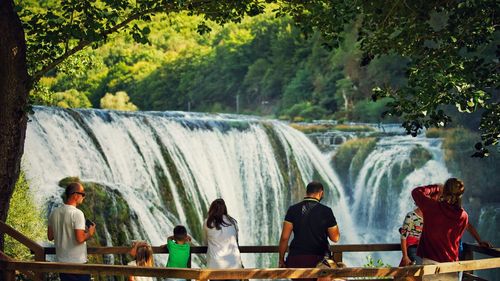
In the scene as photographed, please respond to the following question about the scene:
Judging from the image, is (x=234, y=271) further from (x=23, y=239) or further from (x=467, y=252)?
(x=467, y=252)

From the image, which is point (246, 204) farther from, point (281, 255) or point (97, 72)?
point (97, 72)


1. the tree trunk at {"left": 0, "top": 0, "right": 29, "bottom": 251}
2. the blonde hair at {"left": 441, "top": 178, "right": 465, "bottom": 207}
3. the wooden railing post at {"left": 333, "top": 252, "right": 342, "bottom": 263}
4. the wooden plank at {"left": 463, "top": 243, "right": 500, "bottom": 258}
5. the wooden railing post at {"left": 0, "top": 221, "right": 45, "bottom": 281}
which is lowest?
the wooden railing post at {"left": 333, "top": 252, "right": 342, "bottom": 263}

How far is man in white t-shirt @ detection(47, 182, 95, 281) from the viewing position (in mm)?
9680

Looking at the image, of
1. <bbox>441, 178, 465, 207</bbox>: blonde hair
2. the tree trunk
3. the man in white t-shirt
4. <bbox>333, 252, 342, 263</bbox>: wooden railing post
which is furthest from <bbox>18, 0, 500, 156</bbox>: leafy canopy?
<bbox>441, 178, 465, 207</bbox>: blonde hair

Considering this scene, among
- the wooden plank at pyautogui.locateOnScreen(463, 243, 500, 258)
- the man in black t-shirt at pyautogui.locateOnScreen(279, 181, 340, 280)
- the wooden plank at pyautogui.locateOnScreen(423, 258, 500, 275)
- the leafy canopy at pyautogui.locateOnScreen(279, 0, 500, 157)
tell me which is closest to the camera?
the wooden plank at pyautogui.locateOnScreen(423, 258, 500, 275)

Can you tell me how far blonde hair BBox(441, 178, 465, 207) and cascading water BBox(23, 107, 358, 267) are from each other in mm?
10563

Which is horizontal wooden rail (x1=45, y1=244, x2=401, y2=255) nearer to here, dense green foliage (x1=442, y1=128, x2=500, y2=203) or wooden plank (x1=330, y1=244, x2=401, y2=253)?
wooden plank (x1=330, y1=244, x2=401, y2=253)

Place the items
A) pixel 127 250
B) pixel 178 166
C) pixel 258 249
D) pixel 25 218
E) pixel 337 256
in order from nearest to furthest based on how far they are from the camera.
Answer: pixel 127 250
pixel 258 249
pixel 337 256
pixel 25 218
pixel 178 166

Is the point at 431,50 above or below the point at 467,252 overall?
above

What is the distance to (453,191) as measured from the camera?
9.05 m

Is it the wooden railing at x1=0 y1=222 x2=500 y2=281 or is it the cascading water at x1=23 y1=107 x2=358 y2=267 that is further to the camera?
A: the cascading water at x1=23 y1=107 x2=358 y2=267

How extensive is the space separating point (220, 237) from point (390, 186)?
23131 millimetres

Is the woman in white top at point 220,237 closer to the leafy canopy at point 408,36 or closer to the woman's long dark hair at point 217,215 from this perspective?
the woman's long dark hair at point 217,215

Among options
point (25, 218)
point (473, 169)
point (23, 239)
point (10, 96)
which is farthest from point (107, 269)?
point (473, 169)
